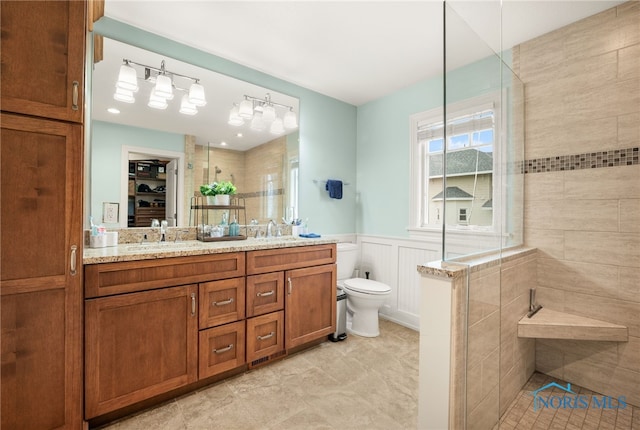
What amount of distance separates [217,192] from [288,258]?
850 mm

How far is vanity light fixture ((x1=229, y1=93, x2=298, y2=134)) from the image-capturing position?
261 cm

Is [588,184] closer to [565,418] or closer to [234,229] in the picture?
[565,418]

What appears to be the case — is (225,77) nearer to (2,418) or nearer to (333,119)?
(333,119)

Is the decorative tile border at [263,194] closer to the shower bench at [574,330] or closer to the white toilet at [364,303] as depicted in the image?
the white toilet at [364,303]

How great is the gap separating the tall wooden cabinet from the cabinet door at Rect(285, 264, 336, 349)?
1268 mm

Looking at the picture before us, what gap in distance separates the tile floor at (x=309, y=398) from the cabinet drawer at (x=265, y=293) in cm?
44

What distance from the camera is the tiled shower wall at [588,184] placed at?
5.87 ft

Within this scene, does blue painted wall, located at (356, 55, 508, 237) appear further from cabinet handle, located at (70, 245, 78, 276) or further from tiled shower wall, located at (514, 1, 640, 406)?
cabinet handle, located at (70, 245, 78, 276)

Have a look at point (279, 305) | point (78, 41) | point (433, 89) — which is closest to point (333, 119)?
point (433, 89)

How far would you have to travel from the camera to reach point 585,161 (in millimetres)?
1948

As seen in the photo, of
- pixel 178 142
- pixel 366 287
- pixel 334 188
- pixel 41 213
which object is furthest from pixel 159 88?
pixel 366 287

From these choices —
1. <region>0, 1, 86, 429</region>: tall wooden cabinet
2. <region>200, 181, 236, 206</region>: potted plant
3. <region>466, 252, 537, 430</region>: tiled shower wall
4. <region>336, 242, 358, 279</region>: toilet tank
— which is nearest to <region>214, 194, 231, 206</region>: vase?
<region>200, 181, 236, 206</region>: potted plant

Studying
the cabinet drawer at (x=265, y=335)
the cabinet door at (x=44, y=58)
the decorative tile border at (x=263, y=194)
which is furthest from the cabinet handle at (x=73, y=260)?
the decorative tile border at (x=263, y=194)

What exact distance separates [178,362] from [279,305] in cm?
74
